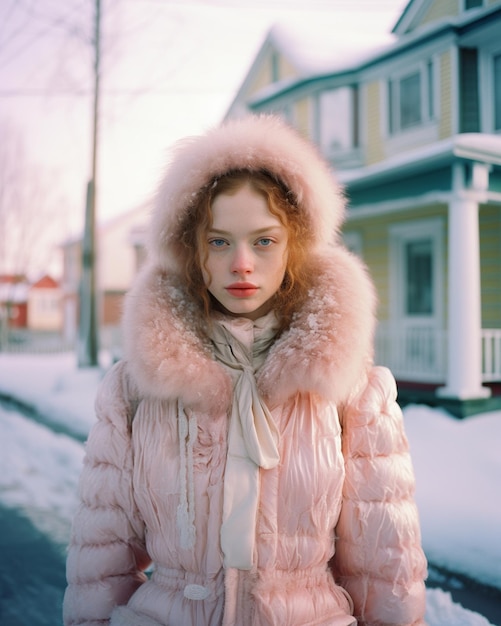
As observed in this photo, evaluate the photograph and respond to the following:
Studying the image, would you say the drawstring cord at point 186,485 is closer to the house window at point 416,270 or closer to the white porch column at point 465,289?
the white porch column at point 465,289

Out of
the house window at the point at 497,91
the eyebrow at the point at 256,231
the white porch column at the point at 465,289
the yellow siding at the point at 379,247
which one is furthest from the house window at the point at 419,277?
the eyebrow at the point at 256,231

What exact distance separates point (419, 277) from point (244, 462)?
7.97m

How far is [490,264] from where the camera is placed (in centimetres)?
738

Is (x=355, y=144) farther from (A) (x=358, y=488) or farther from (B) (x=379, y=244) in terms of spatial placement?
(A) (x=358, y=488)

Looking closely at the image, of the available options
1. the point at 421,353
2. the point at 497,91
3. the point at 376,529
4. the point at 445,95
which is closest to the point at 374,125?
the point at 445,95

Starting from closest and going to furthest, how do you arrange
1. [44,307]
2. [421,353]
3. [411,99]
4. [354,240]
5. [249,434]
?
[249,434] → [421,353] → [411,99] → [354,240] → [44,307]

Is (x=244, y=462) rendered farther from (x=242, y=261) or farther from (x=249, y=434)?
(x=242, y=261)

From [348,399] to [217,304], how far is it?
1.32 ft

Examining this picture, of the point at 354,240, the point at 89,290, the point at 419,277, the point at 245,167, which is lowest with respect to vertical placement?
the point at 245,167

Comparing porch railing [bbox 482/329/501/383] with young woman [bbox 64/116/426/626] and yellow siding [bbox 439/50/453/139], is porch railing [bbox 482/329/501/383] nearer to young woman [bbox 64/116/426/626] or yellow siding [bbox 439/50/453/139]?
yellow siding [bbox 439/50/453/139]

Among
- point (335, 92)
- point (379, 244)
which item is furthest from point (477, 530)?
point (335, 92)

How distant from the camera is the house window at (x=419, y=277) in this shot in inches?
339

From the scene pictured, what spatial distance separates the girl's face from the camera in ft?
4.33

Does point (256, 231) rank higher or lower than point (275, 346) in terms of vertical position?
higher
